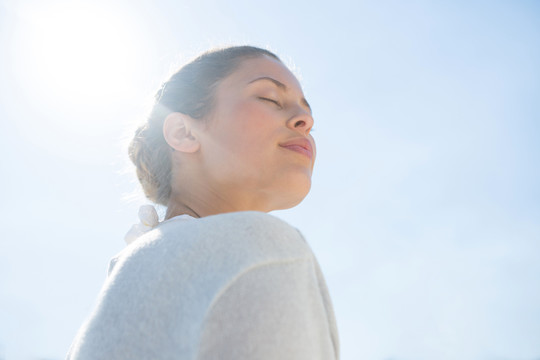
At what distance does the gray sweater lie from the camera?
1191 millimetres

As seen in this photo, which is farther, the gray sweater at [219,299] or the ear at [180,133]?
the ear at [180,133]

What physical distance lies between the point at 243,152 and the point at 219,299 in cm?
130

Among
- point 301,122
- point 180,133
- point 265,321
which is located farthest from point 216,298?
point 180,133

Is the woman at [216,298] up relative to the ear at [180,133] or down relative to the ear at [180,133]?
down

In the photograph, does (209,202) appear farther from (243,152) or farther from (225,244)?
(225,244)

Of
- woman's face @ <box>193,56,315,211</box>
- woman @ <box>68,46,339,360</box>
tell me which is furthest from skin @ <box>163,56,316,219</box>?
woman @ <box>68,46,339,360</box>

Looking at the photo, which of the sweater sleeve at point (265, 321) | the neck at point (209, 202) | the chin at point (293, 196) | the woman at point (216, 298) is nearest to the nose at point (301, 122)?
the chin at point (293, 196)

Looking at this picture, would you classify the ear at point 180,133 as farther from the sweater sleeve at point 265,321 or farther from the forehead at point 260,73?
the sweater sleeve at point 265,321

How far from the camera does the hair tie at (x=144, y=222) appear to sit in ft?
8.18

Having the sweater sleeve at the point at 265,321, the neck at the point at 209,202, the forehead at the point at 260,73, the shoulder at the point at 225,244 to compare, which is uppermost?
the forehead at the point at 260,73

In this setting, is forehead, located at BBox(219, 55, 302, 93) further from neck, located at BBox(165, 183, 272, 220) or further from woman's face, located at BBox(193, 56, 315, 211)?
neck, located at BBox(165, 183, 272, 220)

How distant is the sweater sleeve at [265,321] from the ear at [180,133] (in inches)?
57.9

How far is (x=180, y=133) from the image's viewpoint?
2.72 meters

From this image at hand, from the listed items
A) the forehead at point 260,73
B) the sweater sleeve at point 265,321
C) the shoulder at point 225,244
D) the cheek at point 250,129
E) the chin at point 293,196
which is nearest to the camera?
the sweater sleeve at point 265,321
